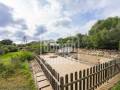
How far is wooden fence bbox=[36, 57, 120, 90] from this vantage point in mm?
4525

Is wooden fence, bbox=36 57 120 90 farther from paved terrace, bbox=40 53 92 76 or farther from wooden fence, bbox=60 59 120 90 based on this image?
paved terrace, bbox=40 53 92 76

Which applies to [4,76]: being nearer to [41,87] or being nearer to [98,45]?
[41,87]

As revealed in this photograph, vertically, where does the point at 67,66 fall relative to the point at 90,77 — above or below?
below

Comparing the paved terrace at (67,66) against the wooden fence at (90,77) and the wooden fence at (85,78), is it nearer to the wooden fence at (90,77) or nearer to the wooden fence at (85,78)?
the wooden fence at (90,77)

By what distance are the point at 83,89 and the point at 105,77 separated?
2.04 m

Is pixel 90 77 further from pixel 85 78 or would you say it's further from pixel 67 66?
pixel 67 66

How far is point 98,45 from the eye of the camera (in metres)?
36.8

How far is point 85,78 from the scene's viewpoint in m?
5.30

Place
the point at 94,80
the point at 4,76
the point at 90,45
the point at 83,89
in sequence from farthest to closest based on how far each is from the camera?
the point at 90,45
the point at 4,76
the point at 94,80
the point at 83,89

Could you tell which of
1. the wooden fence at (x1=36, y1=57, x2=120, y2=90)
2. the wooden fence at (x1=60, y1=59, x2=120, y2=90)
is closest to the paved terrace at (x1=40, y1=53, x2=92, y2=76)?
the wooden fence at (x1=60, y1=59, x2=120, y2=90)

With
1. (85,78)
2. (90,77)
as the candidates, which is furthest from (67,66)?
(85,78)

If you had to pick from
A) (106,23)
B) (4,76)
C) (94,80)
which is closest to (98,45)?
(106,23)

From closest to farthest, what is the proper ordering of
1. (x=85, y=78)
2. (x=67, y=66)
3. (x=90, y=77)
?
(x=85, y=78) → (x=90, y=77) → (x=67, y=66)

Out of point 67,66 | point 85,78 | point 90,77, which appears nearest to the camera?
point 85,78
